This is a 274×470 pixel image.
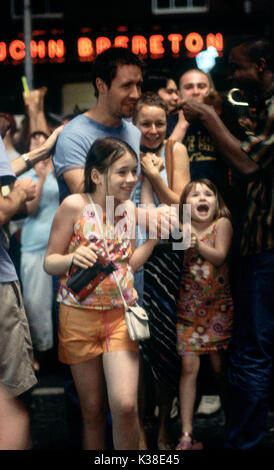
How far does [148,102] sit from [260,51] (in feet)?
1.74

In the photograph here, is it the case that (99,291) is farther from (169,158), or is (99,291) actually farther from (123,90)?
(123,90)

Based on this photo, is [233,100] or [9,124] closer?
[233,100]

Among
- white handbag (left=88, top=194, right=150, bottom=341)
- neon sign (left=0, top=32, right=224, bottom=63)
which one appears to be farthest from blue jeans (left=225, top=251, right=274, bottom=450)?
neon sign (left=0, top=32, right=224, bottom=63)

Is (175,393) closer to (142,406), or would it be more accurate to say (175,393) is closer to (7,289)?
(142,406)

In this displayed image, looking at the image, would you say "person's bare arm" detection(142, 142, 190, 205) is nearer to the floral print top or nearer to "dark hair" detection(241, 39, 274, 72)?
the floral print top

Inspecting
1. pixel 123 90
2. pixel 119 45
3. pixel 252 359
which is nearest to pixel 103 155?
pixel 123 90

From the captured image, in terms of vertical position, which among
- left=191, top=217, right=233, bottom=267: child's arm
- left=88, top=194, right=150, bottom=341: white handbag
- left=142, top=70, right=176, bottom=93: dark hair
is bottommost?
left=88, top=194, right=150, bottom=341: white handbag

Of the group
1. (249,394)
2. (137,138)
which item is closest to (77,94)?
(137,138)

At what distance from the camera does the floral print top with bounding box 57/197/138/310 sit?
269 centimetres

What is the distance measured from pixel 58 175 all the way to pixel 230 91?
0.84 meters

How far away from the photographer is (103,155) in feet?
8.98

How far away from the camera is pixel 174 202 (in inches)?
119

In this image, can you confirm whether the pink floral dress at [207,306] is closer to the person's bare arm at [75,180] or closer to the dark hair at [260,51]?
the person's bare arm at [75,180]

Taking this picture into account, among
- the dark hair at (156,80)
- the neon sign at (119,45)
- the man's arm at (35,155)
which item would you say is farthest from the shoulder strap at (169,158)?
the neon sign at (119,45)
